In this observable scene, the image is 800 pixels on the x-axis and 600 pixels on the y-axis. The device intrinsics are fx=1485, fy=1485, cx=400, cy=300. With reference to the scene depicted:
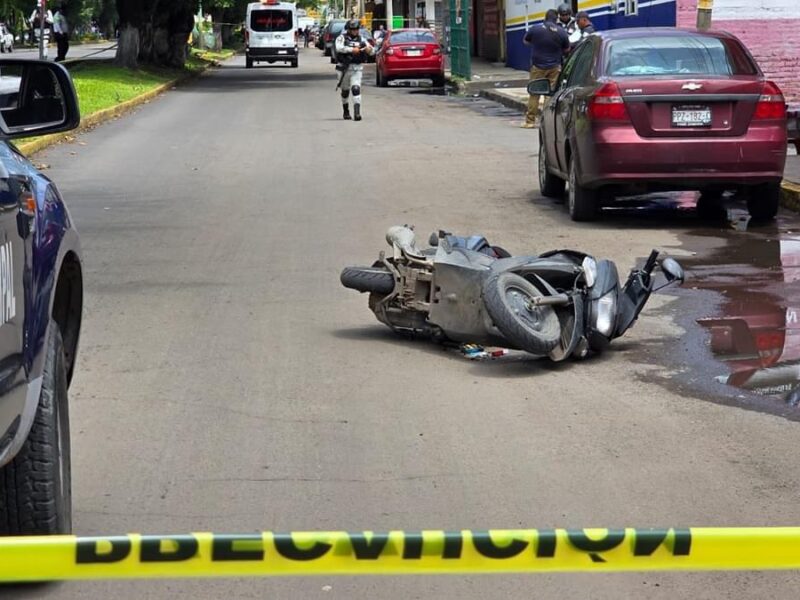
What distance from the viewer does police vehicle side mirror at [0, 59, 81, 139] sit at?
16.4 feet

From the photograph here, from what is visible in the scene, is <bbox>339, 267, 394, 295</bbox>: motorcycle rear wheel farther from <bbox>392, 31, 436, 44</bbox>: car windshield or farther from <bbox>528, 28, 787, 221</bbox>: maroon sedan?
<bbox>392, 31, 436, 44</bbox>: car windshield

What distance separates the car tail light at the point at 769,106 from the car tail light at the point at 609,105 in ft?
3.61

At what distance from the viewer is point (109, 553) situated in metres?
2.71

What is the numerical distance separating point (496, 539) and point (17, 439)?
5.47 feet

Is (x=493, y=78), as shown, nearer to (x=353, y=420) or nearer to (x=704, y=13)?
(x=704, y=13)

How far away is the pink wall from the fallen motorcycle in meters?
19.2

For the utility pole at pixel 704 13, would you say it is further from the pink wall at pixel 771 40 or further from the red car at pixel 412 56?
the red car at pixel 412 56

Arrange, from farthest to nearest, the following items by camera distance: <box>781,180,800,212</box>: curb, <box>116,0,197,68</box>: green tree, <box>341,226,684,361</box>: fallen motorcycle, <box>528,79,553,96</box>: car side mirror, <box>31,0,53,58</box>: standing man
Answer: <box>116,0,197,68</box>: green tree → <box>31,0,53,58</box>: standing man → <box>528,79,553,96</box>: car side mirror → <box>781,180,800,212</box>: curb → <box>341,226,684,361</box>: fallen motorcycle

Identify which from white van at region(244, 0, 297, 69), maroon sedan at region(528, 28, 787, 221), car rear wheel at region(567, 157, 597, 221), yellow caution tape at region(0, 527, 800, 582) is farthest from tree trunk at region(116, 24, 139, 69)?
yellow caution tape at region(0, 527, 800, 582)

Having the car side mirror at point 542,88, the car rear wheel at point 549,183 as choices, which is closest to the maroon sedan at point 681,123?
the car side mirror at point 542,88

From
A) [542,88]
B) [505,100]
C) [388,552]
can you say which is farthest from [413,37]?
[388,552]

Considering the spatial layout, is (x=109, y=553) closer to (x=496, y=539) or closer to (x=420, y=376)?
(x=496, y=539)

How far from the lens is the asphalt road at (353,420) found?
5.19 meters

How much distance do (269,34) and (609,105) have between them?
46021mm
